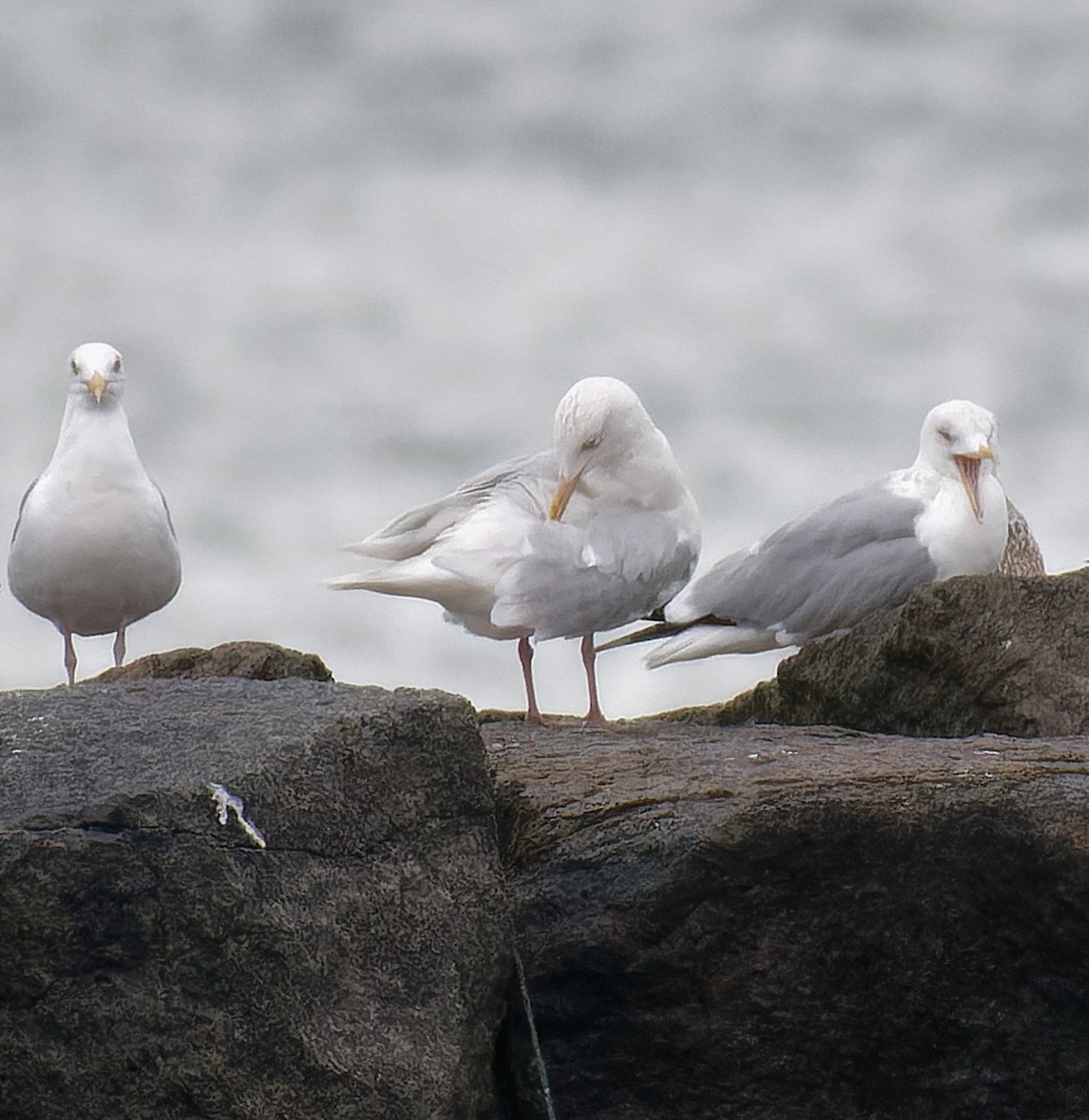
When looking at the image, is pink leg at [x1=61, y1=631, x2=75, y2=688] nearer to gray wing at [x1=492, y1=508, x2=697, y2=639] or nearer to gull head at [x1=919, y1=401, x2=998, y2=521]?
gray wing at [x1=492, y1=508, x2=697, y2=639]

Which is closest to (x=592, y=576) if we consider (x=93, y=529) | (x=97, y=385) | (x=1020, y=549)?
(x=93, y=529)

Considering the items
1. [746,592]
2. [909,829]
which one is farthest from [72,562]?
[909,829]

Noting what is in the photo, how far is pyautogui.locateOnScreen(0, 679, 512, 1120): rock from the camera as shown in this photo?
3.93 m

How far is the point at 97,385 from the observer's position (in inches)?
355

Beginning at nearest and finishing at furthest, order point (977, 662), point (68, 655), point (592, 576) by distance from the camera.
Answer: point (977, 662) < point (592, 576) < point (68, 655)

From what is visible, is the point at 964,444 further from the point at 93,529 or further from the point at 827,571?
the point at 93,529

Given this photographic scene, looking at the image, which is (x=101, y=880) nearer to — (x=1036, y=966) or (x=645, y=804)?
(x=645, y=804)

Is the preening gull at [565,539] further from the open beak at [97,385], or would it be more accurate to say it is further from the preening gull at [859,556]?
the open beak at [97,385]

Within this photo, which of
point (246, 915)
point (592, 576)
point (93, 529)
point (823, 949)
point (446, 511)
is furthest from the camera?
point (93, 529)

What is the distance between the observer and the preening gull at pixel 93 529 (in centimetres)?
867

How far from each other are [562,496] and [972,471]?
2.48 meters

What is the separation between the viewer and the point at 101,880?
3.93 metres

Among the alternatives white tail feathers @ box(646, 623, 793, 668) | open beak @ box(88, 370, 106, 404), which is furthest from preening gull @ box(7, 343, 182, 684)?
white tail feathers @ box(646, 623, 793, 668)

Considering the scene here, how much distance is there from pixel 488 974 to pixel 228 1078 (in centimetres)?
66
